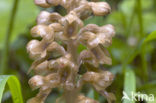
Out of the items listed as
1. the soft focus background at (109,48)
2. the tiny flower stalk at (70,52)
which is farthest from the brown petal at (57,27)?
the soft focus background at (109,48)

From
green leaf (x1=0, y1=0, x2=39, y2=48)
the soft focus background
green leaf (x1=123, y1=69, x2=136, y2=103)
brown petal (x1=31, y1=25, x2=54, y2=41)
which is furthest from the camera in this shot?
green leaf (x1=0, y1=0, x2=39, y2=48)

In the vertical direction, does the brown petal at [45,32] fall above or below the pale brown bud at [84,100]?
above

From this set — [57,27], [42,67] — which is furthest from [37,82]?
[57,27]

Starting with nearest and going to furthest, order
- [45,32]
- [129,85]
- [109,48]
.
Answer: [45,32] → [129,85] → [109,48]

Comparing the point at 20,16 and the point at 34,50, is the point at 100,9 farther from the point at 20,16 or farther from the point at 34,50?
the point at 20,16

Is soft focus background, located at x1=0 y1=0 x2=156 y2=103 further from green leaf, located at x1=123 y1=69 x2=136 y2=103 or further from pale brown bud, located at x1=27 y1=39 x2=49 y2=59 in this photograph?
pale brown bud, located at x1=27 y1=39 x2=49 y2=59

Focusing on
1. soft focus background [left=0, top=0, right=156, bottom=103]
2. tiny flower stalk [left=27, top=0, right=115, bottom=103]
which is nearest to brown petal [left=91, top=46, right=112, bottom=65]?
tiny flower stalk [left=27, top=0, right=115, bottom=103]

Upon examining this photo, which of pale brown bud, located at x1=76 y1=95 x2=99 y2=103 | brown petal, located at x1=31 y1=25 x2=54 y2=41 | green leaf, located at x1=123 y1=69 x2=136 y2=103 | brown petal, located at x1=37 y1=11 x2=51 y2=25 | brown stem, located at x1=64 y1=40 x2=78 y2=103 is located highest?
brown petal, located at x1=37 y1=11 x2=51 y2=25

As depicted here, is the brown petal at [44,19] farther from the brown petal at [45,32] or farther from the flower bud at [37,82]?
the flower bud at [37,82]

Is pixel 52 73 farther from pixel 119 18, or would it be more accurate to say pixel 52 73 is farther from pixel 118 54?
pixel 119 18
